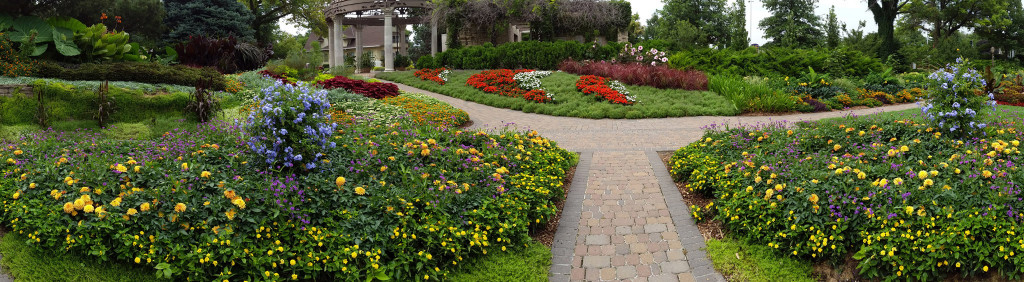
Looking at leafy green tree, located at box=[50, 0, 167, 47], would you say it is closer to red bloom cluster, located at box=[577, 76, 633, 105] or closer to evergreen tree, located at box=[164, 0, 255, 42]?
evergreen tree, located at box=[164, 0, 255, 42]

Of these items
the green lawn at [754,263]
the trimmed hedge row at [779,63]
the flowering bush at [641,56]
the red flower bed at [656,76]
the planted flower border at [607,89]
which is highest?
the flowering bush at [641,56]

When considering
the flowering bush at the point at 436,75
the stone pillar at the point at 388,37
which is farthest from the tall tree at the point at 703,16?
the flowering bush at the point at 436,75

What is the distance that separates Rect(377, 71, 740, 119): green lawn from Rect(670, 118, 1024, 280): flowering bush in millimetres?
5809

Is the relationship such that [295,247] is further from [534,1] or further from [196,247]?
[534,1]

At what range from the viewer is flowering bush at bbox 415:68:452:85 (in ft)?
56.9

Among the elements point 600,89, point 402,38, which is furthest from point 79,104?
point 402,38

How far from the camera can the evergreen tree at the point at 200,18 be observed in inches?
957

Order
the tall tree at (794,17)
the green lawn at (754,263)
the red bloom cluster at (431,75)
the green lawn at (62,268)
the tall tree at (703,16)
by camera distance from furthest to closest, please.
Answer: the tall tree at (703,16), the tall tree at (794,17), the red bloom cluster at (431,75), the green lawn at (754,263), the green lawn at (62,268)

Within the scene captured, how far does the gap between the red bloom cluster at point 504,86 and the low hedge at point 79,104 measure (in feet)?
22.9

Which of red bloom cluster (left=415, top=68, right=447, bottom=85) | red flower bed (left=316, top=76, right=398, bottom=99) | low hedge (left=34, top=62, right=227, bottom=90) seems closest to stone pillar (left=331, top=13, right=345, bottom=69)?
red bloom cluster (left=415, top=68, right=447, bottom=85)

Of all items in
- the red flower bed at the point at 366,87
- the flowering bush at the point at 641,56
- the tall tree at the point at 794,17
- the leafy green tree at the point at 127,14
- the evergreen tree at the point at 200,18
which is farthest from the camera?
the tall tree at the point at 794,17

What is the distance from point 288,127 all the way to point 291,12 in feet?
93.7

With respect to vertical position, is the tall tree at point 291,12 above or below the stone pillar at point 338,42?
above

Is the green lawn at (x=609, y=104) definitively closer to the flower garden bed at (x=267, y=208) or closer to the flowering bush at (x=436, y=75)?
the flowering bush at (x=436, y=75)
